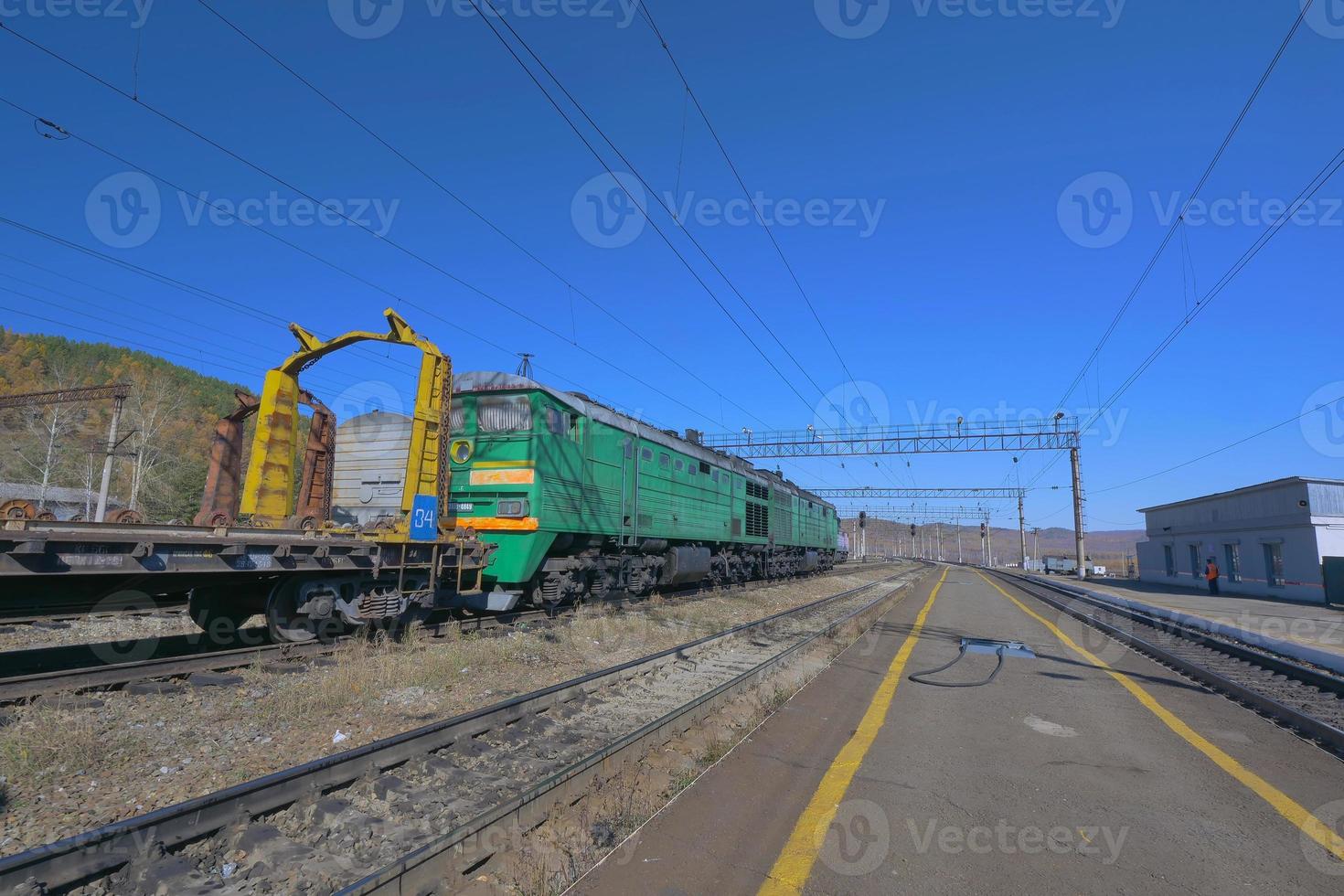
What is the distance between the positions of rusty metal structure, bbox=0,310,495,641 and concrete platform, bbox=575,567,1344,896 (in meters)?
4.84

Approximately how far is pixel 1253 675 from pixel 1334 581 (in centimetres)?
1852

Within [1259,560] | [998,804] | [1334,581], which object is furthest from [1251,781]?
[1259,560]

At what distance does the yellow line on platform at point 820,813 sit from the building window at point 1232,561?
115 feet

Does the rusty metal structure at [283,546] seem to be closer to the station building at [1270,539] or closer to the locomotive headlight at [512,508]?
the locomotive headlight at [512,508]

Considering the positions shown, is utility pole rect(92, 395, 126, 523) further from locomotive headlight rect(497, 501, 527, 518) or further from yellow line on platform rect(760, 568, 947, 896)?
yellow line on platform rect(760, 568, 947, 896)

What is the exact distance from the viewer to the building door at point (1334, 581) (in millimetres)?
21828

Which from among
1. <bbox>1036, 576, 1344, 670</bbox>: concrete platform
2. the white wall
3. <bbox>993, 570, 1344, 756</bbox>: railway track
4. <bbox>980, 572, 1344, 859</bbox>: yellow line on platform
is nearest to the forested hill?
<bbox>980, 572, 1344, 859</bbox>: yellow line on platform

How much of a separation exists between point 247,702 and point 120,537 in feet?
5.79

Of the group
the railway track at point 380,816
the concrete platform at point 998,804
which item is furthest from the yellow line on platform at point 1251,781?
the railway track at point 380,816

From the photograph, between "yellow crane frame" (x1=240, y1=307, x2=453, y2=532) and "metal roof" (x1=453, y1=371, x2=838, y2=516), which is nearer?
"yellow crane frame" (x1=240, y1=307, x2=453, y2=532)

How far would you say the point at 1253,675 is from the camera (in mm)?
9375

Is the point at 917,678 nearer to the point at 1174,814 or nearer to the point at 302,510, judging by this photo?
the point at 1174,814

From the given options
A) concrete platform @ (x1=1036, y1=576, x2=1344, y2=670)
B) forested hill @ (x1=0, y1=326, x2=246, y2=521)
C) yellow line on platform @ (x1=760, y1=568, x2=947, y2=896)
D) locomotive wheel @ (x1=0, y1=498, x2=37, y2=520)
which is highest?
forested hill @ (x1=0, y1=326, x2=246, y2=521)

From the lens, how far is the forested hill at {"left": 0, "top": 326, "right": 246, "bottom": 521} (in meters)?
33.3
